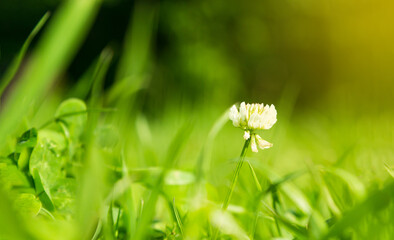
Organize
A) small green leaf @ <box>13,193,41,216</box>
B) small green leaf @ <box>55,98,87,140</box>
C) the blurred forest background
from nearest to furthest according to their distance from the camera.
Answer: small green leaf @ <box>13,193,41,216</box>
small green leaf @ <box>55,98,87,140</box>
the blurred forest background

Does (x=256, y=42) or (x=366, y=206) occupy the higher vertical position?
(x=366, y=206)

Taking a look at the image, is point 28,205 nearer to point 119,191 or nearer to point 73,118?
point 119,191

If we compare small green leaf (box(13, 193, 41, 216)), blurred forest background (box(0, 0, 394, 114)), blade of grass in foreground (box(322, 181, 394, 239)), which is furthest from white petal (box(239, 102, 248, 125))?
blurred forest background (box(0, 0, 394, 114))

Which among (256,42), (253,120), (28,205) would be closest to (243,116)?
(253,120)

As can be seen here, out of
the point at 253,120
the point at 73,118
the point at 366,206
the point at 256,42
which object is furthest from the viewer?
the point at 256,42

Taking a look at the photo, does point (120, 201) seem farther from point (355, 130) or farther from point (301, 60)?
point (301, 60)

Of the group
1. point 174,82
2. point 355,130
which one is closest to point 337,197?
point 355,130

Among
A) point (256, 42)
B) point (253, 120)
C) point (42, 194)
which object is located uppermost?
point (253, 120)

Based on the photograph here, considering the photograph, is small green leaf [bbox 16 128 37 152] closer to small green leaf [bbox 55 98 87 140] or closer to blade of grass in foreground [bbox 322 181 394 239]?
small green leaf [bbox 55 98 87 140]

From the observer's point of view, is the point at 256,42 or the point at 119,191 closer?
the point at 119,191

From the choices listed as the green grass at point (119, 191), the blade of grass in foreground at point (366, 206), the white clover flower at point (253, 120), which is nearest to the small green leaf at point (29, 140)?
the green grass at point (119, 191)

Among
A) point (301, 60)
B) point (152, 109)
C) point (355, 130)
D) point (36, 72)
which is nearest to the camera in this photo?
point (36, 72)
